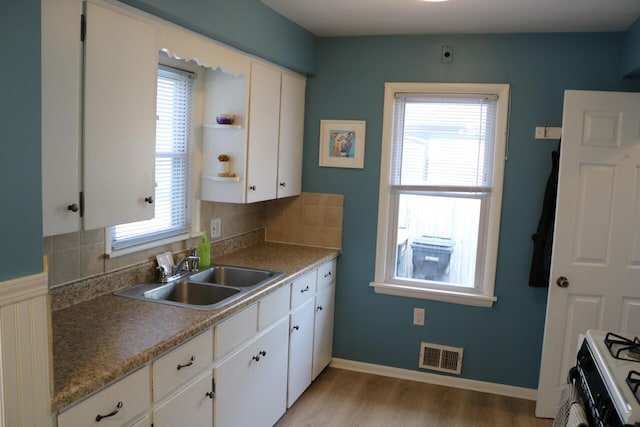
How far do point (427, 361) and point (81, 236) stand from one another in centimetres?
247

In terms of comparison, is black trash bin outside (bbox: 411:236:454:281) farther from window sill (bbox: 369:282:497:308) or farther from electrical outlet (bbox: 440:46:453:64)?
electrical outlet (bbox: 440:46:453:64)

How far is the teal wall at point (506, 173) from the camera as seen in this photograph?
3.29m

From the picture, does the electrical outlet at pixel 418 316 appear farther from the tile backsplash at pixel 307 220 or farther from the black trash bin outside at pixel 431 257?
the tile backsplash at pixel 307 220

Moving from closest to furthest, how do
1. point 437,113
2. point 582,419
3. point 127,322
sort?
point 582,419
point 127,322
point 437,113

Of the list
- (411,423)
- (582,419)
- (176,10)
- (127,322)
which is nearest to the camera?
(582,419)

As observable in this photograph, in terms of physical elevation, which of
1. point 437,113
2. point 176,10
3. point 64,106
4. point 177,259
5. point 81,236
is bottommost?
point 177,259

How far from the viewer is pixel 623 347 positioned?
185 centimetres

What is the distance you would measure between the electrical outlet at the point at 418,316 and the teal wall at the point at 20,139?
278cm

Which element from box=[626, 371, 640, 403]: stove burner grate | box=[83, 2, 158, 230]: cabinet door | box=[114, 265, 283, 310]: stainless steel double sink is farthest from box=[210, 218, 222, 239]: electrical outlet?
box=[626, 371, 640, 403]: stove burner grate

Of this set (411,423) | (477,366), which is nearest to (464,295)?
(477,366)

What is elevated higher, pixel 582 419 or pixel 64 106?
pixel 64 106

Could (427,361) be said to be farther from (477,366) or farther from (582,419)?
(582,419)

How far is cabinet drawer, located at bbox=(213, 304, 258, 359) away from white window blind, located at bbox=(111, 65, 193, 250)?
26.4 inches

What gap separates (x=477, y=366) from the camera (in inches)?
141
